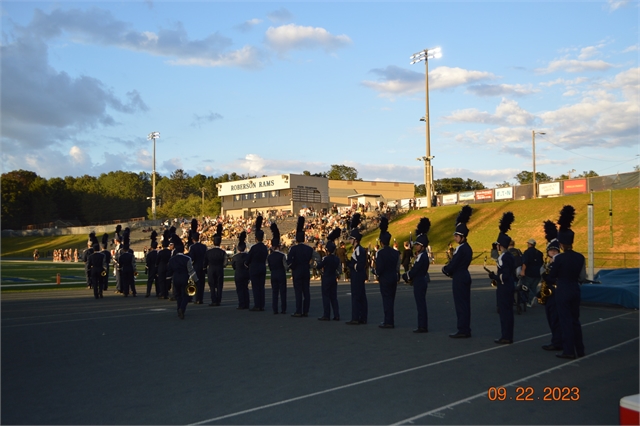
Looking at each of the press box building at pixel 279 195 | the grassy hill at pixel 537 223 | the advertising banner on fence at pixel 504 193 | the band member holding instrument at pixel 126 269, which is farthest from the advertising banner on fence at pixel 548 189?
the band member holding instrument at pixel 126 269

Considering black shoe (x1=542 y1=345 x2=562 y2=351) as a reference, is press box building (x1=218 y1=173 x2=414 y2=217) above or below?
above

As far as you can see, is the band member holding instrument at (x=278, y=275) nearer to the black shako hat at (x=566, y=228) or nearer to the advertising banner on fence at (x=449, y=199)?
the black shako hat at (x=566, y=228)

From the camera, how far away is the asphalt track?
6.41 meters

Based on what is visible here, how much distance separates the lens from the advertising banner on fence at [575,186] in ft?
177

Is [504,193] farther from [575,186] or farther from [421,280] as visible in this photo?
[421,280]

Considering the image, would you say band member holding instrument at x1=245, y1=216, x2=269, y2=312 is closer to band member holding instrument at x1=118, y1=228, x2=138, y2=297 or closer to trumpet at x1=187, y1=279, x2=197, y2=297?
trumpet at x1=187, y1=279, x2=197, y2=297

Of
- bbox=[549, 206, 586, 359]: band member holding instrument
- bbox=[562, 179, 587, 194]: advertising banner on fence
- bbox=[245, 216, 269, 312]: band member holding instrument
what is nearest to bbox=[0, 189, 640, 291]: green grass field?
bbox=[562, 179, 587, 194]: advertising banner on fence

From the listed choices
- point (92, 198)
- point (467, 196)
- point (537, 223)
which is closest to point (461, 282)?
point (537, 223)

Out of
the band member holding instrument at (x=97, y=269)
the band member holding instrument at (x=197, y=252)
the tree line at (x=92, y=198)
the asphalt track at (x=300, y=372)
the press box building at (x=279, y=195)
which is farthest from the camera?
the tree line at (x=92, y=198)

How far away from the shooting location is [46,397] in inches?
282

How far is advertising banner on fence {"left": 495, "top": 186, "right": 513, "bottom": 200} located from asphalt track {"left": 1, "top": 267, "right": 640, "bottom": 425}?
157 feet

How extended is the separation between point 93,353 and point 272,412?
16.6 feet

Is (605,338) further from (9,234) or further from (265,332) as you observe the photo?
(9,234)
